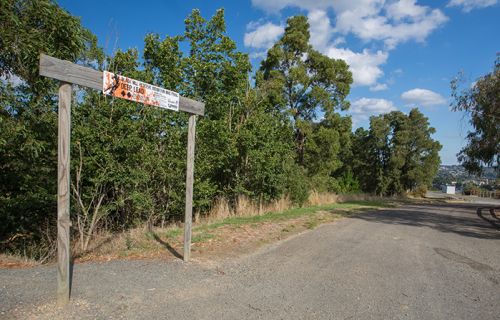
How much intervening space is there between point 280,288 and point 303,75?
60.2 ft

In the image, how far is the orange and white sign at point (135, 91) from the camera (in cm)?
425

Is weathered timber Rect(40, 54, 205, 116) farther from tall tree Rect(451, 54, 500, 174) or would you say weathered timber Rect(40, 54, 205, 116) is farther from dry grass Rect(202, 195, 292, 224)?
tall tree Rect(451, 54, 500, 174)

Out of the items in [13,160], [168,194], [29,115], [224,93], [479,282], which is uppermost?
[224,93]

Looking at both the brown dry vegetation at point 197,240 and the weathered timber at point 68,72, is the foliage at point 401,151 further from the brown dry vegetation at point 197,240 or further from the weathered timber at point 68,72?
the weathered timber at point 68,72

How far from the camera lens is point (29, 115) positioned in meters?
6.02

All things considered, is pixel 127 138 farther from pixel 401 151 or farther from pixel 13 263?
pixel 401 151

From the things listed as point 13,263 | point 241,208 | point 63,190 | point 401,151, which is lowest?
point 13,263

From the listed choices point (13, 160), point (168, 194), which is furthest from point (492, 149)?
point (13, 160)

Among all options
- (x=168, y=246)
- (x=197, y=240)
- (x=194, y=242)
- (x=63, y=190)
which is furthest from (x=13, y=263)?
(x=197, y=240)

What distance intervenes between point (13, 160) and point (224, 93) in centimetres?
701

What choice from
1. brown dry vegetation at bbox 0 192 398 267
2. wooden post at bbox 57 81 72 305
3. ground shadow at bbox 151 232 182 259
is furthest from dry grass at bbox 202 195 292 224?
wooden post at bbox 57 81 72 305

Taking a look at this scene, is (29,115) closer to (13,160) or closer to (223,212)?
(13,160)

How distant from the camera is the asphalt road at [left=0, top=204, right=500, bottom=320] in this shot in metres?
3.74

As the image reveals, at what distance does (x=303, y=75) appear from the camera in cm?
2139
